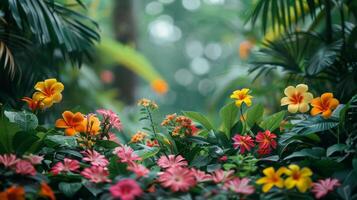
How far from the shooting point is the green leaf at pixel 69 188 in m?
1.53

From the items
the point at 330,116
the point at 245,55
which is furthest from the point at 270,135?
the point at 245,55

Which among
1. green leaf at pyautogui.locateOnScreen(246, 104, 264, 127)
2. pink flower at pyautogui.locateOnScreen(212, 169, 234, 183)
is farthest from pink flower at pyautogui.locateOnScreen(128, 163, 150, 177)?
green leaf at pyautogui.locateOnScreen(246, 104, 264, 127)

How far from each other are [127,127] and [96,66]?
5.17ft

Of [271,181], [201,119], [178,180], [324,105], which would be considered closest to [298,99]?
[324,105]

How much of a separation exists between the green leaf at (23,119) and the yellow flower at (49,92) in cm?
8

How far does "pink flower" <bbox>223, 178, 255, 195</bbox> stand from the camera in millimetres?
1416

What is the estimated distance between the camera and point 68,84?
4473 millimetres

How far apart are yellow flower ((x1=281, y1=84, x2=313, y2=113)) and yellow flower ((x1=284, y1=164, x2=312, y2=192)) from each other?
1.40 feet

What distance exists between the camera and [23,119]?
71.3 inches

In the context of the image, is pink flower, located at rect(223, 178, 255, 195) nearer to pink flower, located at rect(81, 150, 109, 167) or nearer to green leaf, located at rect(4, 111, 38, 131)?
pink flower, located at rect(81, 150, 109, 167)

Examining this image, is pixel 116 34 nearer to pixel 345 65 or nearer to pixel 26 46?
pixel 26 46

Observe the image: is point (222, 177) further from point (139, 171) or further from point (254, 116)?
point (254, 116)

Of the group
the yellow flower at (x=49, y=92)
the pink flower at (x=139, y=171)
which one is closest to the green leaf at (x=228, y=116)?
the pink flower at (x=139, y=171)

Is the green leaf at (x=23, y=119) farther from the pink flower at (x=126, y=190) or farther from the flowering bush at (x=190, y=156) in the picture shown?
the pink flower at (x=126, y=190)
